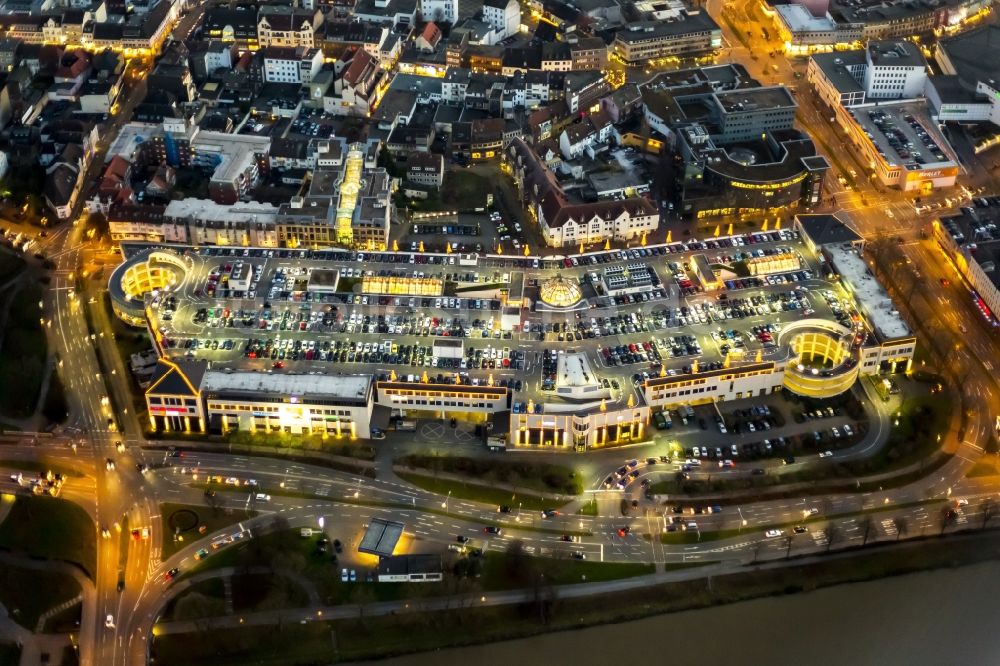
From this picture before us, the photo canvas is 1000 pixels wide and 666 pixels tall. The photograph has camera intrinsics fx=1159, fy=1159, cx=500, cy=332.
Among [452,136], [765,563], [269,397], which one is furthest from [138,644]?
[452,136]

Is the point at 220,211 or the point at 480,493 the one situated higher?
the point at 220,211

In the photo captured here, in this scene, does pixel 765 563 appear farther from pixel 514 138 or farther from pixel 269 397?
pixel 514 138

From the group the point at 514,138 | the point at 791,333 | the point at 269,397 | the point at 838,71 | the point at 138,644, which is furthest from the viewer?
the point at 838,71

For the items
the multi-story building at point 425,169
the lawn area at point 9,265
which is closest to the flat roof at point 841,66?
the multi-story building at point 425,169

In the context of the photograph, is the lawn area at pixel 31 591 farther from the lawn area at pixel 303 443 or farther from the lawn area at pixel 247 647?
the lawn area at pixel 303 443

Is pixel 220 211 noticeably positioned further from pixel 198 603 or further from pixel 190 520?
pixel 198 603

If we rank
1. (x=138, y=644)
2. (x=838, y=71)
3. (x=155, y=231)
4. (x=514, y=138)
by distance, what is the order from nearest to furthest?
(x=138, y=644)
(x=155, y=231)
(x=514, y=138)
(x=838, y=71)

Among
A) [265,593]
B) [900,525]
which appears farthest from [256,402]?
[900,525]
